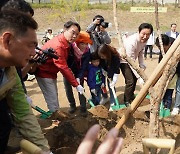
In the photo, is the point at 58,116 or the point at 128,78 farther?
the point at 128,78

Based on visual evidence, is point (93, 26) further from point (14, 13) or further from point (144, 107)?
point (14, 13)

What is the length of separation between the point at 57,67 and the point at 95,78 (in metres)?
1.03

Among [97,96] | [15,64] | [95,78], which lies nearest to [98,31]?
[95,78]

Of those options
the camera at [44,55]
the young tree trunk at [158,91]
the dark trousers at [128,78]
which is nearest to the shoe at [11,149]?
the camera at [44,55]

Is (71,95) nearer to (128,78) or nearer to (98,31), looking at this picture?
(128,78)

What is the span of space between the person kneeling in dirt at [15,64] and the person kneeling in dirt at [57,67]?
4.80 ft

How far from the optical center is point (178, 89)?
4.84m

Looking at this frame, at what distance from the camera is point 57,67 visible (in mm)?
3951

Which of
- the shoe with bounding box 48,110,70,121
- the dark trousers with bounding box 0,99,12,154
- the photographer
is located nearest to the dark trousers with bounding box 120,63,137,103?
the photographer

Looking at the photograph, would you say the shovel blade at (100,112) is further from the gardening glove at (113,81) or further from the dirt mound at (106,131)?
the gardening glove at (113,81)

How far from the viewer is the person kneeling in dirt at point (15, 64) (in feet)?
5.85

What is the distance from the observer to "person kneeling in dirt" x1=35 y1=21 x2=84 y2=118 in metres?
3.85

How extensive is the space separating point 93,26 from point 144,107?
5.66 feet

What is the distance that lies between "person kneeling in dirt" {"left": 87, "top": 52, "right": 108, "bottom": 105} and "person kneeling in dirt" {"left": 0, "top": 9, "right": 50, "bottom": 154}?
2.37m
